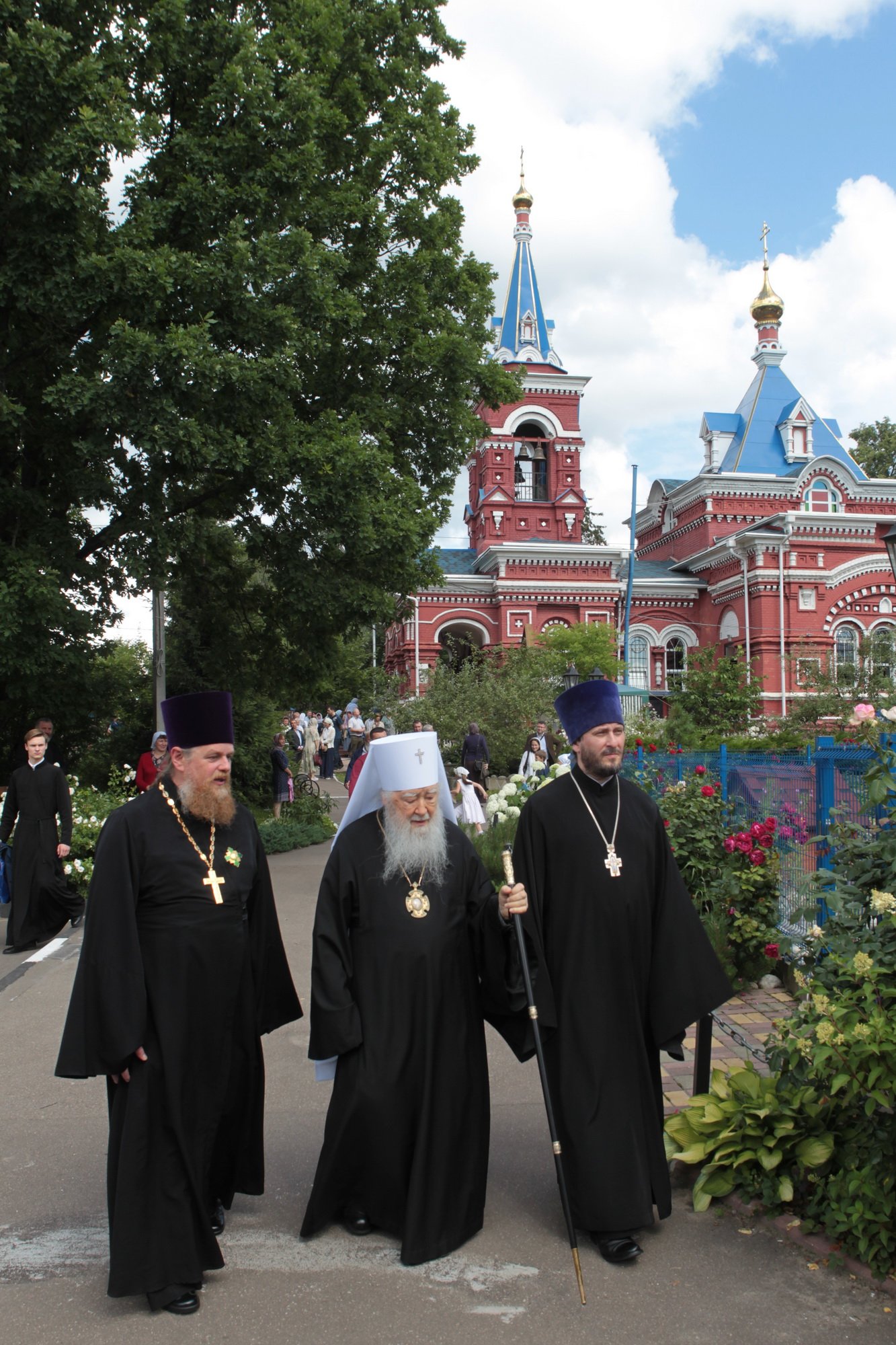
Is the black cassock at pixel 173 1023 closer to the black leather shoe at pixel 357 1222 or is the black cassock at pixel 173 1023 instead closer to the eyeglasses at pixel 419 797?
the black leather shoe at pixel 357 1222

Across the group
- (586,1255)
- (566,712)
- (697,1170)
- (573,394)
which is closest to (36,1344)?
(586,1255)

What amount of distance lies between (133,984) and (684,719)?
2254cm

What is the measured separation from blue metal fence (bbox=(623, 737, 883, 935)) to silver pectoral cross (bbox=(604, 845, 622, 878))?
2.30 metres

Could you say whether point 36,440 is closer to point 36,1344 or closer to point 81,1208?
point 81,1208

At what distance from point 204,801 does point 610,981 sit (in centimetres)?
164

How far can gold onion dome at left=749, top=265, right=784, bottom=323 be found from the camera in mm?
45094

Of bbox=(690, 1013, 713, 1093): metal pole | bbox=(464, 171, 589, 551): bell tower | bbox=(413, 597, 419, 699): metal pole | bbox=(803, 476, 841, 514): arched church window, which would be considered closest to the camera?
bbox=(690, 1013, 713, 1093): metal pole

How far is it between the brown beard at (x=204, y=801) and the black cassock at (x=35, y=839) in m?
5.64

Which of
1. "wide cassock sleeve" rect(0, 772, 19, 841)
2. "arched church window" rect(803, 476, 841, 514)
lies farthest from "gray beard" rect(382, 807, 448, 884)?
"arched church window" rect(803, 476, 841, 514)

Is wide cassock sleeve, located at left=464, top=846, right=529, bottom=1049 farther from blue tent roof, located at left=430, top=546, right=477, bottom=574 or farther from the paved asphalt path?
blue tent roof, located at left=430, top=546, right=477, bottom=574

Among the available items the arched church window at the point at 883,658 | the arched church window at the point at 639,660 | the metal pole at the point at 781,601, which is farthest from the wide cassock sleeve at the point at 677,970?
the arched church window at the point at 639,660

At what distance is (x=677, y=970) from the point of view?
12.8ft

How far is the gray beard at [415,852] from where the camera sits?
3.96m

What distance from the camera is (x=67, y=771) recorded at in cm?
1653
